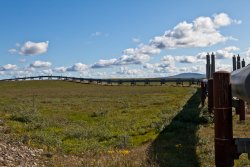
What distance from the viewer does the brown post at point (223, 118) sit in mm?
6852

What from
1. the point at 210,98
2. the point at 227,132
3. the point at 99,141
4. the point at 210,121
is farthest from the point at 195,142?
the point at 227,132

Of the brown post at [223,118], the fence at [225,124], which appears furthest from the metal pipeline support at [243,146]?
the brown post at [223,118]

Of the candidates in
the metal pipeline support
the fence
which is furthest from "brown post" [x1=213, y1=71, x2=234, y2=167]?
the metal pipeline support

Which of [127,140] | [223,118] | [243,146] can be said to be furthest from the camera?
[127,140]

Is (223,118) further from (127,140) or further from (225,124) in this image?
(127,140)

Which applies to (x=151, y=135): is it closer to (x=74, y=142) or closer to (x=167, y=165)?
(x=74, y=142)

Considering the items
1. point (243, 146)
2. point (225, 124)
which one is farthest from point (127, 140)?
point (243, 146)

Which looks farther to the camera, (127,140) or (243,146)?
(127,140)

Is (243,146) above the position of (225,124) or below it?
below

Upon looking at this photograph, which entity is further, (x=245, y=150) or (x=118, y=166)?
(x=118, y=166)

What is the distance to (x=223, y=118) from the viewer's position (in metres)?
6.90

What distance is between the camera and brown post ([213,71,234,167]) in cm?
685

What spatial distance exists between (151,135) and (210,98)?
267 cm

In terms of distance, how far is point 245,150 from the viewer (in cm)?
679
